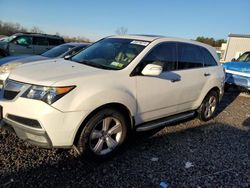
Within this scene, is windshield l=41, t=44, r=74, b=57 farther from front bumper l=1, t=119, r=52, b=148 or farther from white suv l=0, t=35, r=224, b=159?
front bumper l=1, t=119, r=52, b=148

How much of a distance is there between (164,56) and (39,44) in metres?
12.0

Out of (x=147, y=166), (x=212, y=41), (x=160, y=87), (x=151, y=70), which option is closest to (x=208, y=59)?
(x=160, y=87)

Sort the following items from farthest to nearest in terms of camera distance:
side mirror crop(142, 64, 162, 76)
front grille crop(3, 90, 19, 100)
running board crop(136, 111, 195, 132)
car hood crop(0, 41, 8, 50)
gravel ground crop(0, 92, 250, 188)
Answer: car hood crop(0, 41, 8, 50)
running board crop(136, 111, 195, 132)
side mirror crop(142, 64, 162, 76)
front grille crop(3, 90, 19, 100)
gravel ground crop(0, 92, 250, 188)

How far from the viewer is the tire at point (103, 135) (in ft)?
11.6

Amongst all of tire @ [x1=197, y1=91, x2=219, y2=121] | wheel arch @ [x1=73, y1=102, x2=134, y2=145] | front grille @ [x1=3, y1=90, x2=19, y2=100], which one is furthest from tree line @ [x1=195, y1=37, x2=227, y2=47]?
front grille @ [x1=3, y1=90, x2=19, y2=100]

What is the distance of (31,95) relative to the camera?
331 centimetres

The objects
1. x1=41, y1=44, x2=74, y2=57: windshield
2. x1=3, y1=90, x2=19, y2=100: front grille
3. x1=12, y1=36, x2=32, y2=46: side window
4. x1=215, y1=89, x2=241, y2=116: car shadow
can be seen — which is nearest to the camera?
x1=3, y1=90, x2=19, y2=100: front grille

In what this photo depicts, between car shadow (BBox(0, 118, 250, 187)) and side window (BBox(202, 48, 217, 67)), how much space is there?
1.62 meters

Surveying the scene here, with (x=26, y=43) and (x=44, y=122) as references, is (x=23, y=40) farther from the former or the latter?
(x=44, y=122)

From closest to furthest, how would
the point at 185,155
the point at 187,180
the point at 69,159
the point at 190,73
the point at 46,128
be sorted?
the point at 46,128
the point at 187,180
the point at 69,159
the point at 185,155
the point at 190,73

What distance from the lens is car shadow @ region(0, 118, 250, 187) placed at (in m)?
3.29

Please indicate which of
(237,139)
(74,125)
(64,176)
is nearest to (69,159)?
(64,176)

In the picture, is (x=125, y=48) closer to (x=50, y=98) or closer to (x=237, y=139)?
(x=50, y=98)

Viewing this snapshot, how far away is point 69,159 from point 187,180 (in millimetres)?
1653
